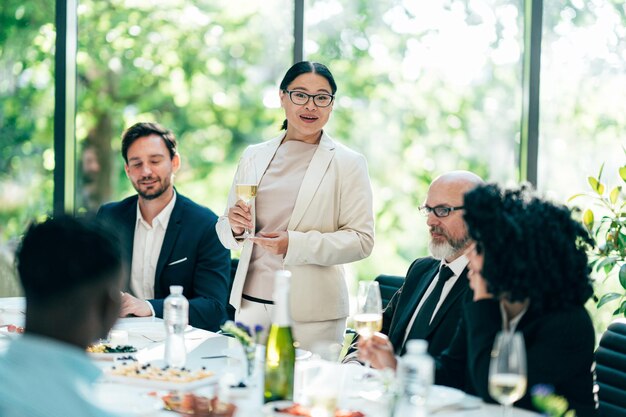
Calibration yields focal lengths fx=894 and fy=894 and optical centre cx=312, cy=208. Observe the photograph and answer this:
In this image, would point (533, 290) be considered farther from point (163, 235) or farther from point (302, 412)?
point (163, 235)

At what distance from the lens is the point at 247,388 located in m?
2.19

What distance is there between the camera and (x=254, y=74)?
253 inches

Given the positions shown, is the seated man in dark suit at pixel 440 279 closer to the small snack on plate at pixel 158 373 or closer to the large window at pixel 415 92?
the small snack on plate at pixel 158 373

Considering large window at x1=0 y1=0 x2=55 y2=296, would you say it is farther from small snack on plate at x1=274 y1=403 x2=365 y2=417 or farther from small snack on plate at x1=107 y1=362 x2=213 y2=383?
small snack on plate at x1=274 y1=403 x2=365 y2=417

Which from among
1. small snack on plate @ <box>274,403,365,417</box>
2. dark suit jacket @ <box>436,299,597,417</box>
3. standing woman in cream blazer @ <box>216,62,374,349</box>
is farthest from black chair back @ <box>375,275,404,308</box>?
small snack on plate @ <box>274,403,365,417</box>

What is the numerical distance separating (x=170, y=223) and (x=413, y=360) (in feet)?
7.01

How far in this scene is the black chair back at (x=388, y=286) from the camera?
11.6 feet

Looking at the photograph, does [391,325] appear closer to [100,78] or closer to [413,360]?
[413,360]

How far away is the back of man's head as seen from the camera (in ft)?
4.78

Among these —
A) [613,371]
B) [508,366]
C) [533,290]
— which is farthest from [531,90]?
[508,366]

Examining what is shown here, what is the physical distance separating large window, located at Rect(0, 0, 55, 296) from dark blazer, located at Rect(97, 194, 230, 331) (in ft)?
5.21

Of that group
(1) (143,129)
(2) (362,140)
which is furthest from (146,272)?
(2) (362,140)

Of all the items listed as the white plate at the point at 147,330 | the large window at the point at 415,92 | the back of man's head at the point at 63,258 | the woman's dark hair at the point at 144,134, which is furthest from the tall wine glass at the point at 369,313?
the large window at the point at 415,92

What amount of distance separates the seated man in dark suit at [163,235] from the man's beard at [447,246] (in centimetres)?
105
